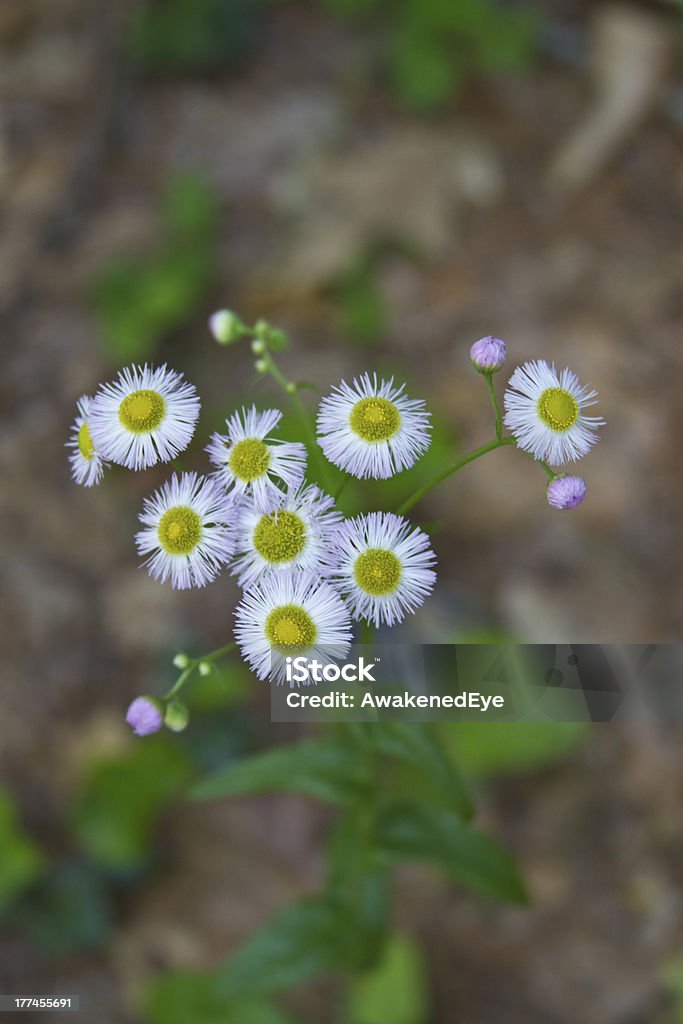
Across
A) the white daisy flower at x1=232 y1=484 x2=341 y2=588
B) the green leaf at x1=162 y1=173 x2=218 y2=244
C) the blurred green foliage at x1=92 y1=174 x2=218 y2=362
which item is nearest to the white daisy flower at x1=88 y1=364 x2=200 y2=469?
the white daisy flower at x1=232 y1=484 x2=341 y2=588

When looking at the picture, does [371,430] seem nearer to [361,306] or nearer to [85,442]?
[85,442]

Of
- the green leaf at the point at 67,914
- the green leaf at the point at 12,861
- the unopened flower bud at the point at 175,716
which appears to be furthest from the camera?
the green leaf at the point at 67,914

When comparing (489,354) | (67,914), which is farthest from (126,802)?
(489,354)

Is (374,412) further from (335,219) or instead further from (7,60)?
(7,60)

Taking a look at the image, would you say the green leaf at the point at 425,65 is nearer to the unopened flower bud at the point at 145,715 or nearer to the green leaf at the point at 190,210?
the green leaf at the point at 190,210

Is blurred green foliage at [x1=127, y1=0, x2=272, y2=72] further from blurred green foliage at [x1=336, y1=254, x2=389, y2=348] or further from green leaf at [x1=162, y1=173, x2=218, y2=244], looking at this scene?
blurred green foliage at [x1=336, y1=254, x2=389, y2=348]

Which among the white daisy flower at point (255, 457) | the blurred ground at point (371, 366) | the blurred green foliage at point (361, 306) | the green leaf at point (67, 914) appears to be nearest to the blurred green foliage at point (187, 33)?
the blurred ground at point (371, 366)
